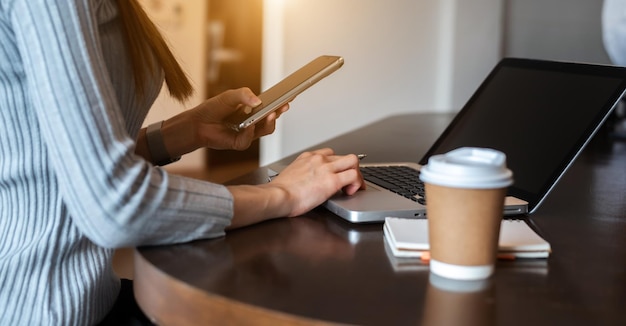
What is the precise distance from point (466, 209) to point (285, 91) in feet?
1.65

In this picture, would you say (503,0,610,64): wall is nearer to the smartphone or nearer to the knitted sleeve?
the smartphone

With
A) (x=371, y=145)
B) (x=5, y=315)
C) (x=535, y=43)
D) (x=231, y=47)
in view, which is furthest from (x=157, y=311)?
(x=231, y=47)

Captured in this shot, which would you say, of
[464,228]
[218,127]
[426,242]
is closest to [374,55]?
[218,127]

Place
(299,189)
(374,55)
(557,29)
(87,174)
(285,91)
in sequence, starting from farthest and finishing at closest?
(374,55)
(557,29)
(285,91)
(299,189)
(87,174)

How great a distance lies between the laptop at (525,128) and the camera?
1.08 m

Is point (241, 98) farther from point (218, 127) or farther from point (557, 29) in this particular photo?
point (557, 29)

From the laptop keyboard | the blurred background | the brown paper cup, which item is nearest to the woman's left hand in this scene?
the laptop keyboard

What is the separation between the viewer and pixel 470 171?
721mm

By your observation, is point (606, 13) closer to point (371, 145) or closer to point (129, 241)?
point (371, 145)

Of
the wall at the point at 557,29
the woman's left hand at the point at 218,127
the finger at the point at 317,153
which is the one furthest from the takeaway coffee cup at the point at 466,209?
the wall at the point at 557,29

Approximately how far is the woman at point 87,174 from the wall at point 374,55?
227 centimetres

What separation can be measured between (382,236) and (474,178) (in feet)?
0.82

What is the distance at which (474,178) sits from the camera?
2.37ft

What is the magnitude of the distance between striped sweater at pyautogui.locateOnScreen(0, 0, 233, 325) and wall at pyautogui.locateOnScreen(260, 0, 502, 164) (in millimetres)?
2424
